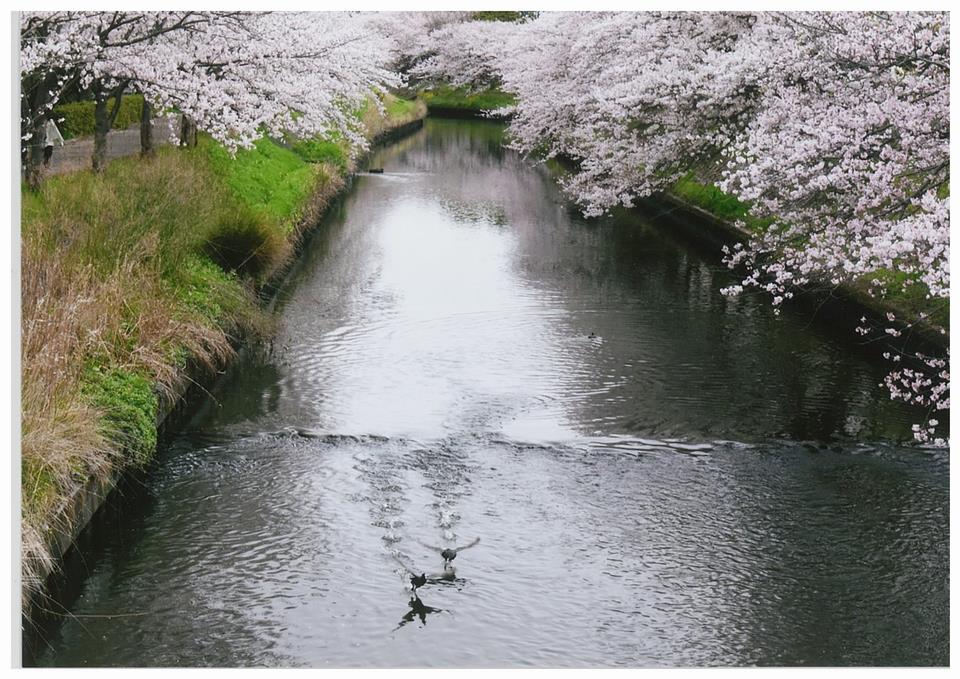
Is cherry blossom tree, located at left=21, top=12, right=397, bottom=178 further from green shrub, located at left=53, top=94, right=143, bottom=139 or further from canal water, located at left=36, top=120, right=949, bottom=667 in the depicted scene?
green shrub, located at left=53, top=94, right=143, bottom=139

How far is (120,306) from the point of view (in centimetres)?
1115

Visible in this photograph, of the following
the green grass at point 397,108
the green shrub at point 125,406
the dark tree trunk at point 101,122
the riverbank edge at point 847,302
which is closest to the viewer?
the green shrub at point 125,406

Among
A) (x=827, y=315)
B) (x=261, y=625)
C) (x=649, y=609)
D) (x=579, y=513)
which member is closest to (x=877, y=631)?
(x=649, y=609)

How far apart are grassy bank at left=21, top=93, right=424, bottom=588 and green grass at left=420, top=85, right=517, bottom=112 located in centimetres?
4365

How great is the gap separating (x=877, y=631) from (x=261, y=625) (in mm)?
4147

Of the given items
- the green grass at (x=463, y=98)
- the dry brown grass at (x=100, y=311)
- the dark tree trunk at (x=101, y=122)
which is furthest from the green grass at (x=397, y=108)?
the dry brown grass at (x=100, y=311)

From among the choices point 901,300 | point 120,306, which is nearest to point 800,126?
point 901,300

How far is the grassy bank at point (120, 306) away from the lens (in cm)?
812

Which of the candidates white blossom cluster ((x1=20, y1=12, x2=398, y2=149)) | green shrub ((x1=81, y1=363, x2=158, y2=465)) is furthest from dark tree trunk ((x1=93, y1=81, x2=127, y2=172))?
green shrub ((x1=81, y1=363, x2=158, y2=465))

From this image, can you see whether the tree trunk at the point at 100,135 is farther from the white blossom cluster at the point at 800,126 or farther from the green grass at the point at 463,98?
the green grass at the point at 463,98

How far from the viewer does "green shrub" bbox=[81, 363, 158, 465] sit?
9.33 meters

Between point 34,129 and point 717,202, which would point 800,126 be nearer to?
point 34,129

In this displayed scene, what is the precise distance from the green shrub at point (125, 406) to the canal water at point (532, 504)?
41 cm

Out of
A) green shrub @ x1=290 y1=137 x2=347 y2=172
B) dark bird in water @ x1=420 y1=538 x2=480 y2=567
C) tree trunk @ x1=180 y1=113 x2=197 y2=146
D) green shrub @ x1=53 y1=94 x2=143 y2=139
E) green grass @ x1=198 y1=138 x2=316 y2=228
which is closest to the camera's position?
dark bird in water @ x1=420 y1=538 x2=480 y2=567
